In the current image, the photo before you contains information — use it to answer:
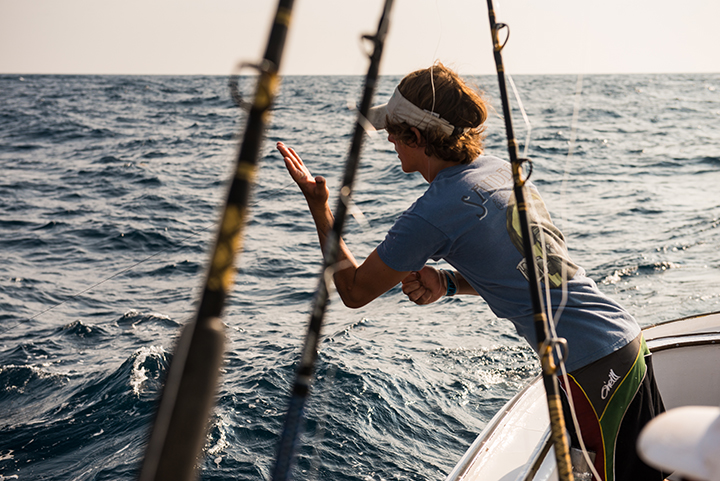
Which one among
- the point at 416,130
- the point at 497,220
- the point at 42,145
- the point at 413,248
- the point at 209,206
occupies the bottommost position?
the point at 42,145

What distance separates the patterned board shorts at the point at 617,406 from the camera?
1534 millimetres

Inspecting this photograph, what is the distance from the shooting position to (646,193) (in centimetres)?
1039

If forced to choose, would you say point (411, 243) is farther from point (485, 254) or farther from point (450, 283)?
point (450, 283)

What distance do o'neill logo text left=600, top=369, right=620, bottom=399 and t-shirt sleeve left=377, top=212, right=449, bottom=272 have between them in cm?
58

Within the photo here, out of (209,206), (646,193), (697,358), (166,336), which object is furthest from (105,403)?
(646,193)

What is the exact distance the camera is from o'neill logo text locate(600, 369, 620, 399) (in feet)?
5.02

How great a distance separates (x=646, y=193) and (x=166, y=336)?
921cm

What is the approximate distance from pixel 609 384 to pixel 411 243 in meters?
0.69

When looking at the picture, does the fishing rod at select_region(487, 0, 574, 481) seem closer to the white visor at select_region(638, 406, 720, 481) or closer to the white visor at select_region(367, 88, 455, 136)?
A: the white visor at select_region(367, 88, 455, 136)

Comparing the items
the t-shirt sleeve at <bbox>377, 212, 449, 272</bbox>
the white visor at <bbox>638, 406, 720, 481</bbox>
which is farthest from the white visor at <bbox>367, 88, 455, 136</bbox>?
the white visor at <bbox>638, 406, 720, 481</bbox>

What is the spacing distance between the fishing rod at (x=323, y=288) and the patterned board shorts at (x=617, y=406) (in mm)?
929

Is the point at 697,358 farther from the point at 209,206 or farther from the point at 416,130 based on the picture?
the point at 209,206

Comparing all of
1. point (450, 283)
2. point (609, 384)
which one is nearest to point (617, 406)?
point (609, 384)

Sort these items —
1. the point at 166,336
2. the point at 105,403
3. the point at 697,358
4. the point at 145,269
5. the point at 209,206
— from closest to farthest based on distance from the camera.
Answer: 1. the point at 697,358
2. the point at 105,403
3. the point at 166,336
4. the point at 145,269
5. the point at 209,206
